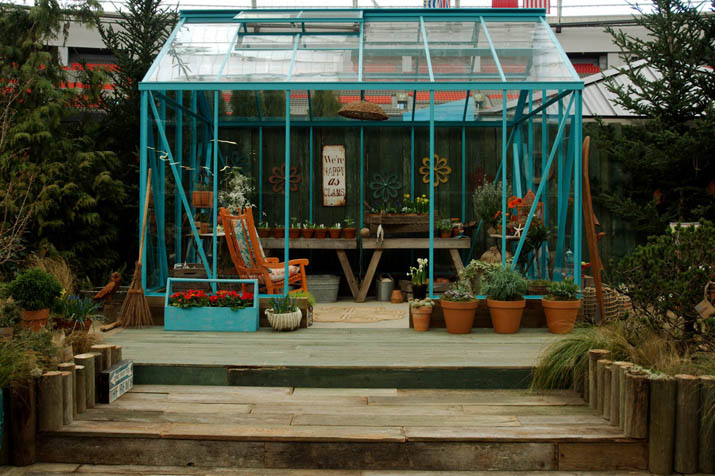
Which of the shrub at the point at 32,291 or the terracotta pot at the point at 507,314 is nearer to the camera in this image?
the shrub at the point at 32,291

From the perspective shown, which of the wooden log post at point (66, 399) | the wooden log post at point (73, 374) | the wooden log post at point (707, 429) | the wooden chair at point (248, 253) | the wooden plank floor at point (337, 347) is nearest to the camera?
the wooden log post at point (707, 429)

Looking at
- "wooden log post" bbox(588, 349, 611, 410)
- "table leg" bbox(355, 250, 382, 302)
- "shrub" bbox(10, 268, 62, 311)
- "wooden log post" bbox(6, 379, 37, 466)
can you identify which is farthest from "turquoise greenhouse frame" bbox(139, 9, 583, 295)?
"wooden log post" bbox(6, 379, 37, 466)

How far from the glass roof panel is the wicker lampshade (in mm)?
1634

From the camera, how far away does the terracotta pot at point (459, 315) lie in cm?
586

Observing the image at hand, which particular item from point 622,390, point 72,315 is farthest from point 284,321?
point 622,390

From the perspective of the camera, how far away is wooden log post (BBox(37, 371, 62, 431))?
3746mm

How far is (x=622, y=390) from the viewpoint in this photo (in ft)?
12.4

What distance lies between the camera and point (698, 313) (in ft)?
14.2

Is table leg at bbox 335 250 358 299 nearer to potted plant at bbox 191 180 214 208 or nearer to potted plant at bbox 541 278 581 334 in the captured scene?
potted plant at bbox 191 180 214 208

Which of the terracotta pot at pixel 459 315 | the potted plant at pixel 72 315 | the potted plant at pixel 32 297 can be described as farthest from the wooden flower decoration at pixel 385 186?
the potted plant at pixel 32 297

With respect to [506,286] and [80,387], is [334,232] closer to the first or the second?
[506,286]

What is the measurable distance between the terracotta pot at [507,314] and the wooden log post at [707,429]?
7.65 feet

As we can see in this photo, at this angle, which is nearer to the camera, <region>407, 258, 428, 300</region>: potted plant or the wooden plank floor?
the wooden plank floor

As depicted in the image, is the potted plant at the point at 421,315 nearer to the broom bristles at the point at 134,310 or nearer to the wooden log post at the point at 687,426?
the broom bristles at the point at 134,310
